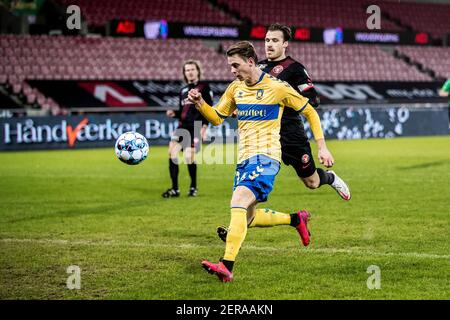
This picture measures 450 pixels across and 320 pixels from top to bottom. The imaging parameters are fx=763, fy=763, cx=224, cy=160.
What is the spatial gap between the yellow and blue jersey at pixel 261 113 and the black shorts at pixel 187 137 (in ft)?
19.2

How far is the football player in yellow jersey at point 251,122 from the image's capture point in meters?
6.28

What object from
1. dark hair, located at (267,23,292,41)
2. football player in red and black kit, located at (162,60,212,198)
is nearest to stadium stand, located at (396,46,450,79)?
football player in red and black kit, located at (162,60,212,198)

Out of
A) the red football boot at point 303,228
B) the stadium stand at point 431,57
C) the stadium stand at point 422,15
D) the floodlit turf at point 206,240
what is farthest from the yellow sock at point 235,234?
the stadium stand at point 422,15

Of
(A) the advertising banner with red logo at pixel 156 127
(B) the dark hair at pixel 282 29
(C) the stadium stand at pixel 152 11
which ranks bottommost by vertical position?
(B) the dark hair at pixel 282 29

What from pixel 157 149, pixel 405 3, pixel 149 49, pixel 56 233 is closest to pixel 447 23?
pixel 405 3

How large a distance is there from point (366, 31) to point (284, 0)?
186 inches

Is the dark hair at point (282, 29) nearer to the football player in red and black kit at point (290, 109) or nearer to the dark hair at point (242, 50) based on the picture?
the football player in red and black kit at point (290, 109)

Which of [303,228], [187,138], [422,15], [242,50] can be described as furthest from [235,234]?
[422,15]

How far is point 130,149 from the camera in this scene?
8836mm

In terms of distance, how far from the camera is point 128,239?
816 cm
